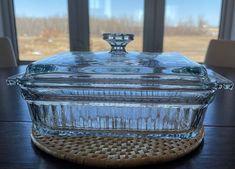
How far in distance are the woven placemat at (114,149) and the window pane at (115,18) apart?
182 cm

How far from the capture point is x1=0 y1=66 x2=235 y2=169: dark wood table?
413 mm

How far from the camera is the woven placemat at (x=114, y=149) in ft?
1.34

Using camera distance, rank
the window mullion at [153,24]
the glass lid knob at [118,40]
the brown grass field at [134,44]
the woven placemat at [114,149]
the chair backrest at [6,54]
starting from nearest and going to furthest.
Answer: the woven placemat at [114,149] < the glass lid knob at [118,40] < the chair backrest at [6,54] < the window mullion at [153,24] < the brown grass field at [134,44]

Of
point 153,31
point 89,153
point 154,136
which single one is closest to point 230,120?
point 154,136

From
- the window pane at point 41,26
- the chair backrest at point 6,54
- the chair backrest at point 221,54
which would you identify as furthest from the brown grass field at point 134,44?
the chair backrest at point 6,54

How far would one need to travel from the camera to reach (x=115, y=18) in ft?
7.52

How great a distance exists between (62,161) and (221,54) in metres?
1.52

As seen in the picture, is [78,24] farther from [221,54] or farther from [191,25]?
[221,54]

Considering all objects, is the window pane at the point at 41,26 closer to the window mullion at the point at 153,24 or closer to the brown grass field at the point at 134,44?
the brown grass field at the point at 134,44

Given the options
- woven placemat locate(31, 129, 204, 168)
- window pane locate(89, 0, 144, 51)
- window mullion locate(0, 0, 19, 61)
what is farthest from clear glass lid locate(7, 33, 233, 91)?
window mullion locate(0, 0, 19, 61)

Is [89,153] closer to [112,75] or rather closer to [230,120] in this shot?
[112,75]

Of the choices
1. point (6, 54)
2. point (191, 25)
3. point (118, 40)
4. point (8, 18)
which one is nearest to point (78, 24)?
point (8, 18)

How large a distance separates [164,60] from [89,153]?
0.29 m

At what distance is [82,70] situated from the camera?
0.49 m
